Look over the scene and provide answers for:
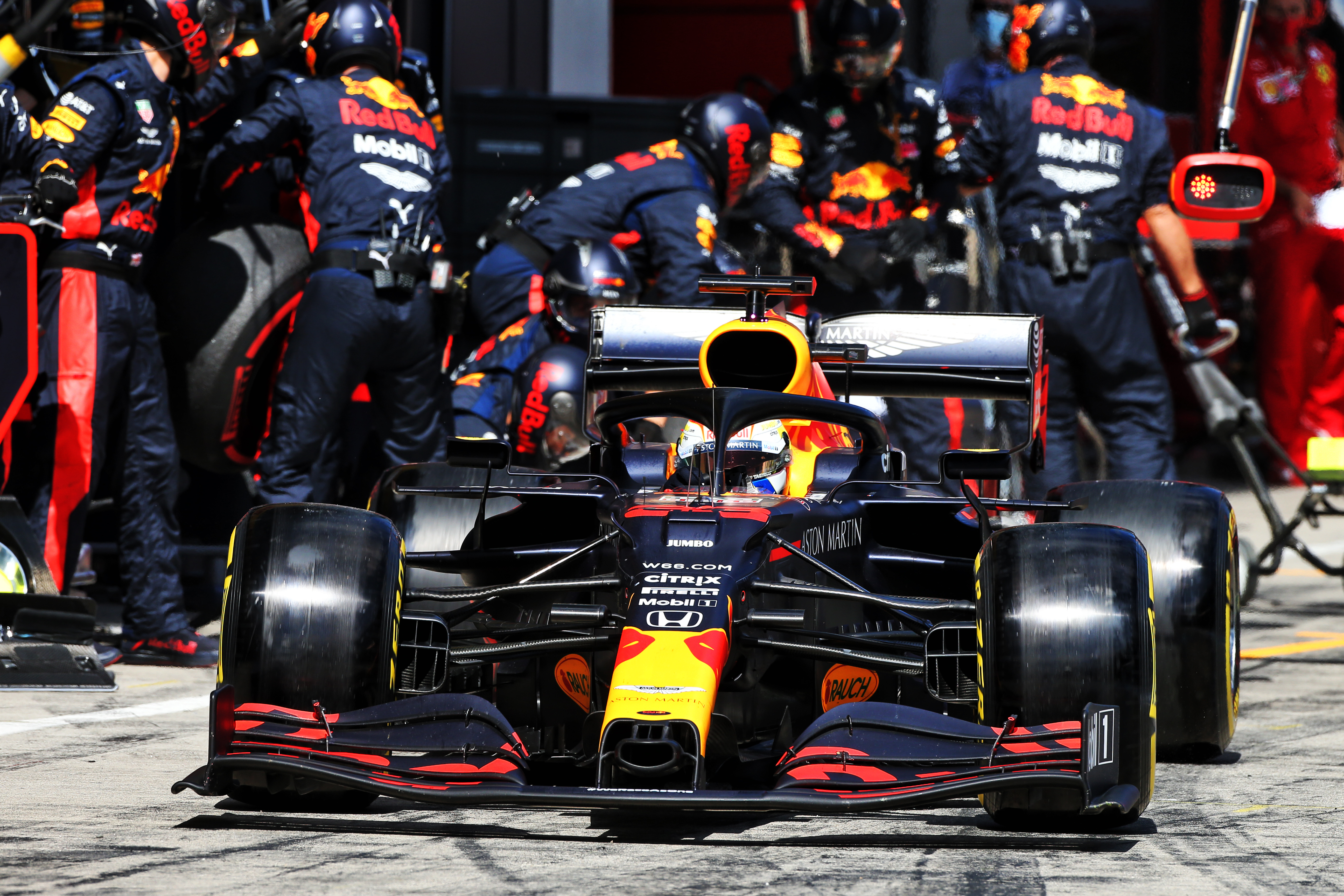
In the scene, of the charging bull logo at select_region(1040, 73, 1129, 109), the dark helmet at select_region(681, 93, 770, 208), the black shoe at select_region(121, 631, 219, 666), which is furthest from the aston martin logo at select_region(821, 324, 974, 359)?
the black shoe at select_region(121, 631, 219, 666)

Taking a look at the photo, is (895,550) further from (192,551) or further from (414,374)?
(192,551)

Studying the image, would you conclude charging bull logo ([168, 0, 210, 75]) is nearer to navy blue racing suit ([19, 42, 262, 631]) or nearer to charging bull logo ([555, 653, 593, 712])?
navy blue racing suit ([19, 42, 262, 631])

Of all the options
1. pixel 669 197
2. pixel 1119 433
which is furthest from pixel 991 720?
pixel 669 197

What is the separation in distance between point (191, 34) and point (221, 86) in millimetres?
525

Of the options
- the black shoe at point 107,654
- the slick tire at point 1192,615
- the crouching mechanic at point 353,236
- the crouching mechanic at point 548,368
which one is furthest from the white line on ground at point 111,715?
the slick tire at point 1192,615

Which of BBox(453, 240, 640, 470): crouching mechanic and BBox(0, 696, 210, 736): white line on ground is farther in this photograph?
BBox(453, 240, 640, 470): crouching mechanic

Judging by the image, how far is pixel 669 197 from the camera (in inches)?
337

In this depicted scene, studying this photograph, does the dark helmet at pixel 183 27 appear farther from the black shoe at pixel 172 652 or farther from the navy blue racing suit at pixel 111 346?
the black shoe at pixel 172 652

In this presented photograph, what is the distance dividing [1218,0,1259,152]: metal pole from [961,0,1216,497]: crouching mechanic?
47.2 inches

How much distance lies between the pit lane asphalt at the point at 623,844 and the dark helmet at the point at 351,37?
375cm

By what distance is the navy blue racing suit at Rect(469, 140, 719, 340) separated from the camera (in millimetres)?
8445

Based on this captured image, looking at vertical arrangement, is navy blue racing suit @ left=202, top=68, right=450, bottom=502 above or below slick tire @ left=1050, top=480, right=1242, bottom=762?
above

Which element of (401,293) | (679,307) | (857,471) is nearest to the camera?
(857,471)

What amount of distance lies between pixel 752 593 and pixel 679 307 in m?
1.97
